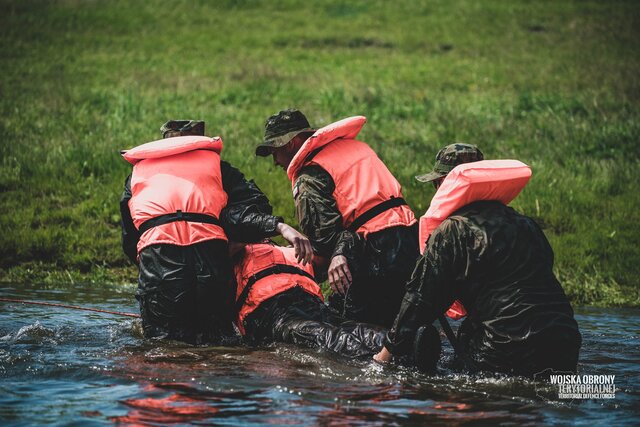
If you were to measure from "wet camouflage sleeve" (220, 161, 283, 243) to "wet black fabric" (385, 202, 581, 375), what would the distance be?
6.06 ft

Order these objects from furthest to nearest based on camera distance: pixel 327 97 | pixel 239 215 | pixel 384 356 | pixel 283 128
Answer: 1. pixel 327 97
2. pixel 283 128
3. pixel 239 215
4. pixel 384 356

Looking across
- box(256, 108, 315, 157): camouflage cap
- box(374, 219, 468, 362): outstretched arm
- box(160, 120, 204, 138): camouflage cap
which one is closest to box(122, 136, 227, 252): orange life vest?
box(160, 120, 204, 138): camouflage cap

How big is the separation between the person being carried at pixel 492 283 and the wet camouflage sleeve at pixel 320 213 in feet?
4.26

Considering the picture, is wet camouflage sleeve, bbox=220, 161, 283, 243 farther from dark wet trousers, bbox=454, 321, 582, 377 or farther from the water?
dark wet trousers, bbox=454, 321, 582, 377

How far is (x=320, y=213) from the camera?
24.1ft

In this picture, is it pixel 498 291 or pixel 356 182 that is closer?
pixel 498 291

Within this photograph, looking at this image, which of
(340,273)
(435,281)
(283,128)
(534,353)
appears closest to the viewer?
(534,353)

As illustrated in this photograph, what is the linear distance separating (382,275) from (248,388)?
5.78 feet

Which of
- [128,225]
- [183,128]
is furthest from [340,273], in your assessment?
[183,128]

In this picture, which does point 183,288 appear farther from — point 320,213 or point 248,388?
point 248,388

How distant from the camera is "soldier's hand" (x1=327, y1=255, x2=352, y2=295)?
6.99 m

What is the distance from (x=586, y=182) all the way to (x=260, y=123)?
6.18 metres

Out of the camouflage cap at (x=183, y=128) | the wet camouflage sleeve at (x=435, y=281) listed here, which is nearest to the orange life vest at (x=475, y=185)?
the wet camouflage sleeve at (x=435, y=281)

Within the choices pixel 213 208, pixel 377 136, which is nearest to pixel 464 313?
pixel 213 208
